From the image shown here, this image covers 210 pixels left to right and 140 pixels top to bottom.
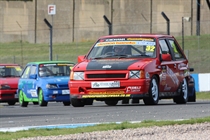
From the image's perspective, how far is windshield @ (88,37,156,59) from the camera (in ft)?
60.8

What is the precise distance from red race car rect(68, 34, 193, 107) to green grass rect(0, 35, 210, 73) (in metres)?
19.3

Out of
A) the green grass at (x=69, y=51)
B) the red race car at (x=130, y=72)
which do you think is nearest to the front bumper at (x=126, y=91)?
the red race car at (x=130, y=72)

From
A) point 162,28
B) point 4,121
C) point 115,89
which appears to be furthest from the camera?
point 162,28

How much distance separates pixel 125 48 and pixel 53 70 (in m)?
4.31

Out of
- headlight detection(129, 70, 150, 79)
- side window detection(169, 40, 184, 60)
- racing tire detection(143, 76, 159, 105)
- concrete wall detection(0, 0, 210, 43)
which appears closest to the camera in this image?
headlight detection(129, 70, 150, 79)

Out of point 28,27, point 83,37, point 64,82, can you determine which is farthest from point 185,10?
point 64,82

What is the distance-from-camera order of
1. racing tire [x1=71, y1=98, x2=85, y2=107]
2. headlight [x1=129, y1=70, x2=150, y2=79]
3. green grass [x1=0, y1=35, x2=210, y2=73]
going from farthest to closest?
green grass [x1=0, y1=35, x2=210, y2=73], racing tire [x1=71, y1=98, x2=85, y2=107], headlight [x1=129, y1=70, x2=150, y2=79]

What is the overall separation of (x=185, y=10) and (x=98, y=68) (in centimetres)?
3279

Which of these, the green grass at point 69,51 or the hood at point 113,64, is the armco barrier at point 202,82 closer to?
the green grass at point 69,51

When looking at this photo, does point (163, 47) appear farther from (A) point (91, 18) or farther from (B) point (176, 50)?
(A) point (91, 18)

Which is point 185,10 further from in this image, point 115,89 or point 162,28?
point 115,89

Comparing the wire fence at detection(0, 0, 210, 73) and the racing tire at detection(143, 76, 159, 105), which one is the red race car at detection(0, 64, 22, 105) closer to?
the racing tire at detection(143, 76, 159, 105)

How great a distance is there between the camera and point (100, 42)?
62.6 ft

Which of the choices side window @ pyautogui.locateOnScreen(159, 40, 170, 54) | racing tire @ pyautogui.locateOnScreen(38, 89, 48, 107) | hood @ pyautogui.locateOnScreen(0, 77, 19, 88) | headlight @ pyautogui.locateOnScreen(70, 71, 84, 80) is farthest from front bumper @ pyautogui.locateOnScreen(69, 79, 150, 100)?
hood @ pyautogui.locateOnScreen(0, 77, 19, 88)
